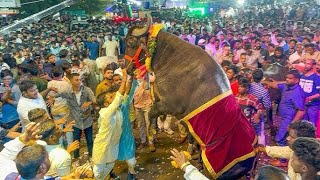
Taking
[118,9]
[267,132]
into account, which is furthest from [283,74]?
[118,9]

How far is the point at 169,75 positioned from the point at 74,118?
2.58 m

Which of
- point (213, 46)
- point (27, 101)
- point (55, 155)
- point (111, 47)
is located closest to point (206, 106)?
point (55, 155)

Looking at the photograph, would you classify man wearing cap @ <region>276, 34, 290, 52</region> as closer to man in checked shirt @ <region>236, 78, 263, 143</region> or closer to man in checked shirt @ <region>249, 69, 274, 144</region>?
man in checked shirt @ <region>249, 69, 274, 144</region>

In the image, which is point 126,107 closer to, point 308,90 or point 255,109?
point 255,109

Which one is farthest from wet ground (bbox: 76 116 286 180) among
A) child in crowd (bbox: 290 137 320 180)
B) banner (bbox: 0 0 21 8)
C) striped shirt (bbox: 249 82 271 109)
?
banner (bbox: 0 0 21 8)

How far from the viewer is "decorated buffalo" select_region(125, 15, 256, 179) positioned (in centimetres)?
432

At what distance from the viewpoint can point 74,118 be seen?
21.5 feet

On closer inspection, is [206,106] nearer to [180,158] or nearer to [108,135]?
[180,158]

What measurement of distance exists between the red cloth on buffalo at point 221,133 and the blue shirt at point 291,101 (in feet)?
7.02

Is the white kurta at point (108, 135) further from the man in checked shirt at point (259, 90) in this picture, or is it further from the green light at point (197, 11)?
the green light at point (197, 11)

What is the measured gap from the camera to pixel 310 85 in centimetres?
650

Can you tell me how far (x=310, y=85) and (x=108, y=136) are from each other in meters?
3.77

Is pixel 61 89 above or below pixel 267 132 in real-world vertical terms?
above

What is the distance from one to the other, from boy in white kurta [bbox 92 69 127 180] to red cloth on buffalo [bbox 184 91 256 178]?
1159mm
